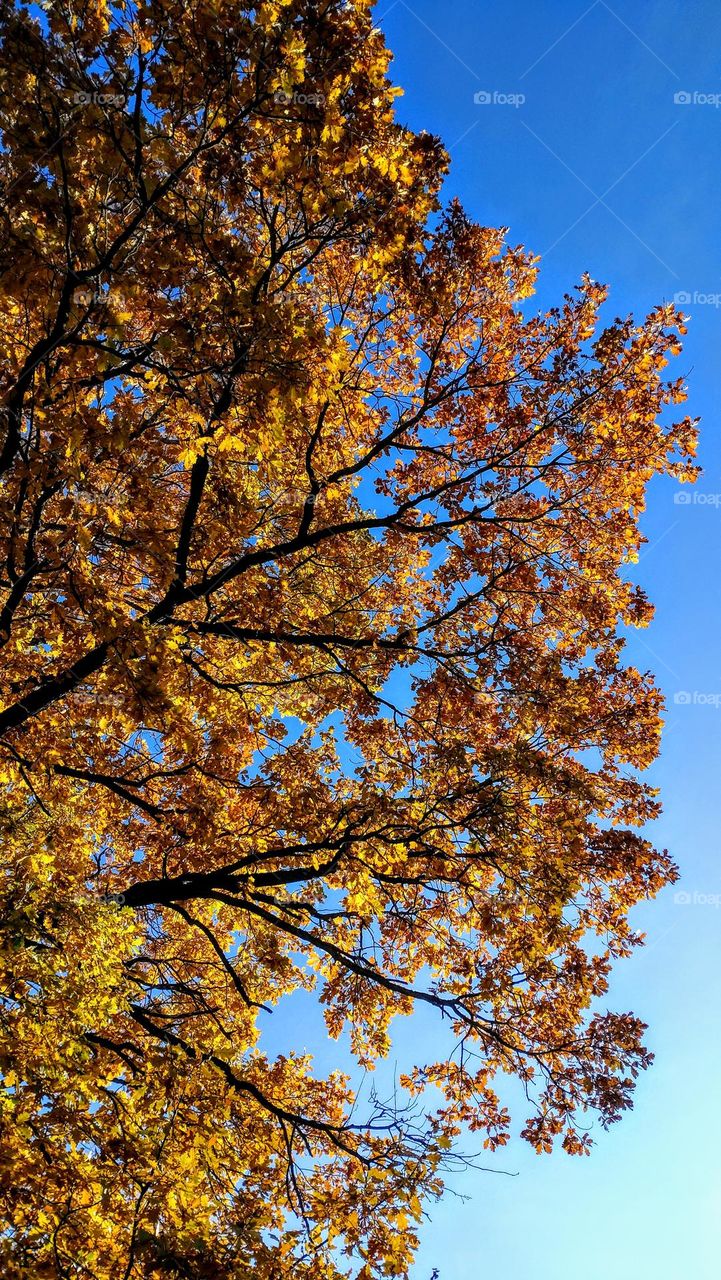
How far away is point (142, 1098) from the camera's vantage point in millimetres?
7699

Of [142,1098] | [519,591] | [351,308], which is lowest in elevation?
[142,1098]

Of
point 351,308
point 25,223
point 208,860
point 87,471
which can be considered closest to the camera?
point 25,223

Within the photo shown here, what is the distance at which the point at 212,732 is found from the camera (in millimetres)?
9617

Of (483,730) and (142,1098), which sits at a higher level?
(483,730)

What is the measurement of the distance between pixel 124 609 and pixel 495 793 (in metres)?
4.24

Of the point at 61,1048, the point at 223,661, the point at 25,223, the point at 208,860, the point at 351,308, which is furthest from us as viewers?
the point at 223,661

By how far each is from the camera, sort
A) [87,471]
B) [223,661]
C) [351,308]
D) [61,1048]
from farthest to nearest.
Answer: [223,661] → [351,308] → [61,1048] → [87,471]

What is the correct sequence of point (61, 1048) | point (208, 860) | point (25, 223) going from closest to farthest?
point (25, 223) < point (61, 1048) < point (208, 860)

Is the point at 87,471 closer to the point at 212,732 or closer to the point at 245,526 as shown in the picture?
the point at 245,526

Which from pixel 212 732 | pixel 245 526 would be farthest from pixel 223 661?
pixel 245 526

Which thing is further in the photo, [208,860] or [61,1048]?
[208,860]

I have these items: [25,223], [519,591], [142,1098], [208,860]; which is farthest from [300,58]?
[142,1098]

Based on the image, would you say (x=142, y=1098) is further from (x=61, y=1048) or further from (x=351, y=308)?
(x=351, y=308)

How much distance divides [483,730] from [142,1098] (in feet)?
18.9
